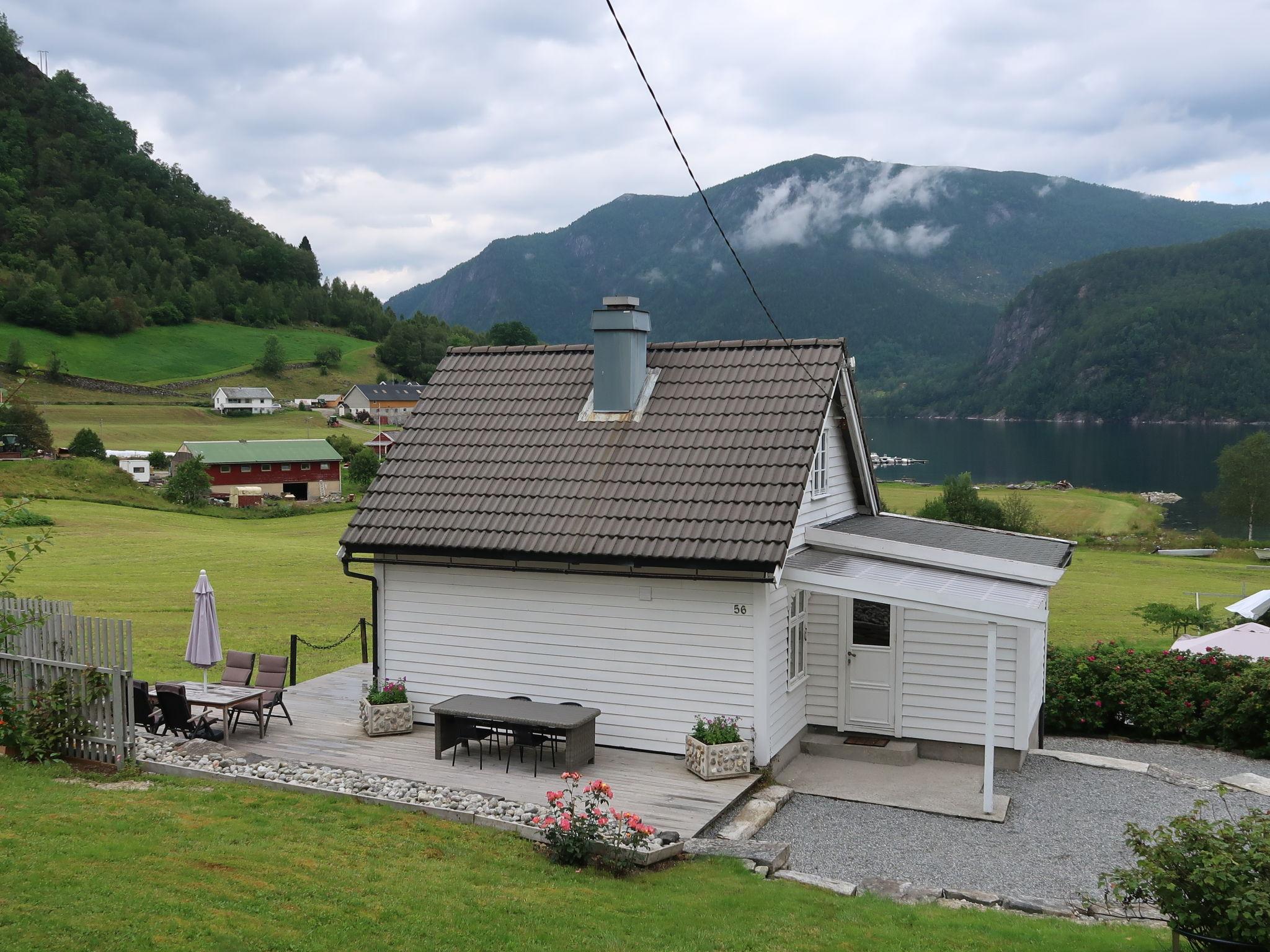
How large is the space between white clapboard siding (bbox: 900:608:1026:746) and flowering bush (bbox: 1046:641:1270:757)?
3.32 m

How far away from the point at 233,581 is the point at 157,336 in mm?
112434

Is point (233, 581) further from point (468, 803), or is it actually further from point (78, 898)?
point (78, 898)

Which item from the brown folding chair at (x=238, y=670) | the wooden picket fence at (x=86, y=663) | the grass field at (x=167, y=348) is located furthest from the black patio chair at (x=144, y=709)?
the grass field at (x=167, y=348)

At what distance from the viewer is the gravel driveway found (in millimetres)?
9594

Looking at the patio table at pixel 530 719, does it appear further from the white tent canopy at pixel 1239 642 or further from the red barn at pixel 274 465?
the red barn at pixel 274 465

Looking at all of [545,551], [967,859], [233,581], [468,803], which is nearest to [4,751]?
[468,803]

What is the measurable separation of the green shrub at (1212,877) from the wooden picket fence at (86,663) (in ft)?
30.7

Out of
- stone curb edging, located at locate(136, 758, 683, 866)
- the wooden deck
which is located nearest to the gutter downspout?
the wooden deck

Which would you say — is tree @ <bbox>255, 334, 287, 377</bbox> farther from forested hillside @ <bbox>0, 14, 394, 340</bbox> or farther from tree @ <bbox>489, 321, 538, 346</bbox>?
tree @ <bbox>489, 321, 538, 346</bbox>

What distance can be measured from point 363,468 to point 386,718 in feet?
203

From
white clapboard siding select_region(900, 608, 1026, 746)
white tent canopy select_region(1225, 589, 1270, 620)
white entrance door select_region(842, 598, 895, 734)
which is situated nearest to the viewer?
white clapboard siding select_region(900, 608, 1026, 746)

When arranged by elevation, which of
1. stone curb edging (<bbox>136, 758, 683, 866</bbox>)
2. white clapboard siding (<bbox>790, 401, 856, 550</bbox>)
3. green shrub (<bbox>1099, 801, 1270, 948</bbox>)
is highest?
white clapboard siding (<bbox>790, 401, 856, 550</bbox>)

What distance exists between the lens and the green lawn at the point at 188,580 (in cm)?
2180

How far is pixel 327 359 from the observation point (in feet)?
445
